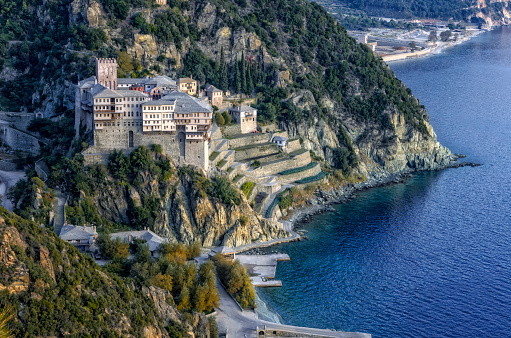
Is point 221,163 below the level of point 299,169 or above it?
above

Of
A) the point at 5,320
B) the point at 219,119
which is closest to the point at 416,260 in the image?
the point at 219,119

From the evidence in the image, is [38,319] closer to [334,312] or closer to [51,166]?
[334,312]

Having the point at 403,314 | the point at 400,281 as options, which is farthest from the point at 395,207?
the point at 403,314

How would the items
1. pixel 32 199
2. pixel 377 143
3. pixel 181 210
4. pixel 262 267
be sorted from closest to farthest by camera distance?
pixel 32 199 < pixel 262 267 < pixel 181 210 < pixel 377 143

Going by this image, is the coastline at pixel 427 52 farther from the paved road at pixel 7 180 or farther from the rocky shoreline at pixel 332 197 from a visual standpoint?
the paved road at pixel 7 180

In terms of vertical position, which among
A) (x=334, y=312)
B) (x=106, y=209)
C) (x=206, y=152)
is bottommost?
(x=334, y=312)

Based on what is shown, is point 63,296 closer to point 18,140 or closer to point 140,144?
point 140,144

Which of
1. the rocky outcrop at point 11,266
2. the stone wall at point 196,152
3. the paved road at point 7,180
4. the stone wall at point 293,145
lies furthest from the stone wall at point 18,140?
the rocky outcrop at point 11,266

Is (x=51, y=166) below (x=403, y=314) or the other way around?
the other way around

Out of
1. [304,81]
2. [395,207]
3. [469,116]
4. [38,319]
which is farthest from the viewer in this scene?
[469,116]
